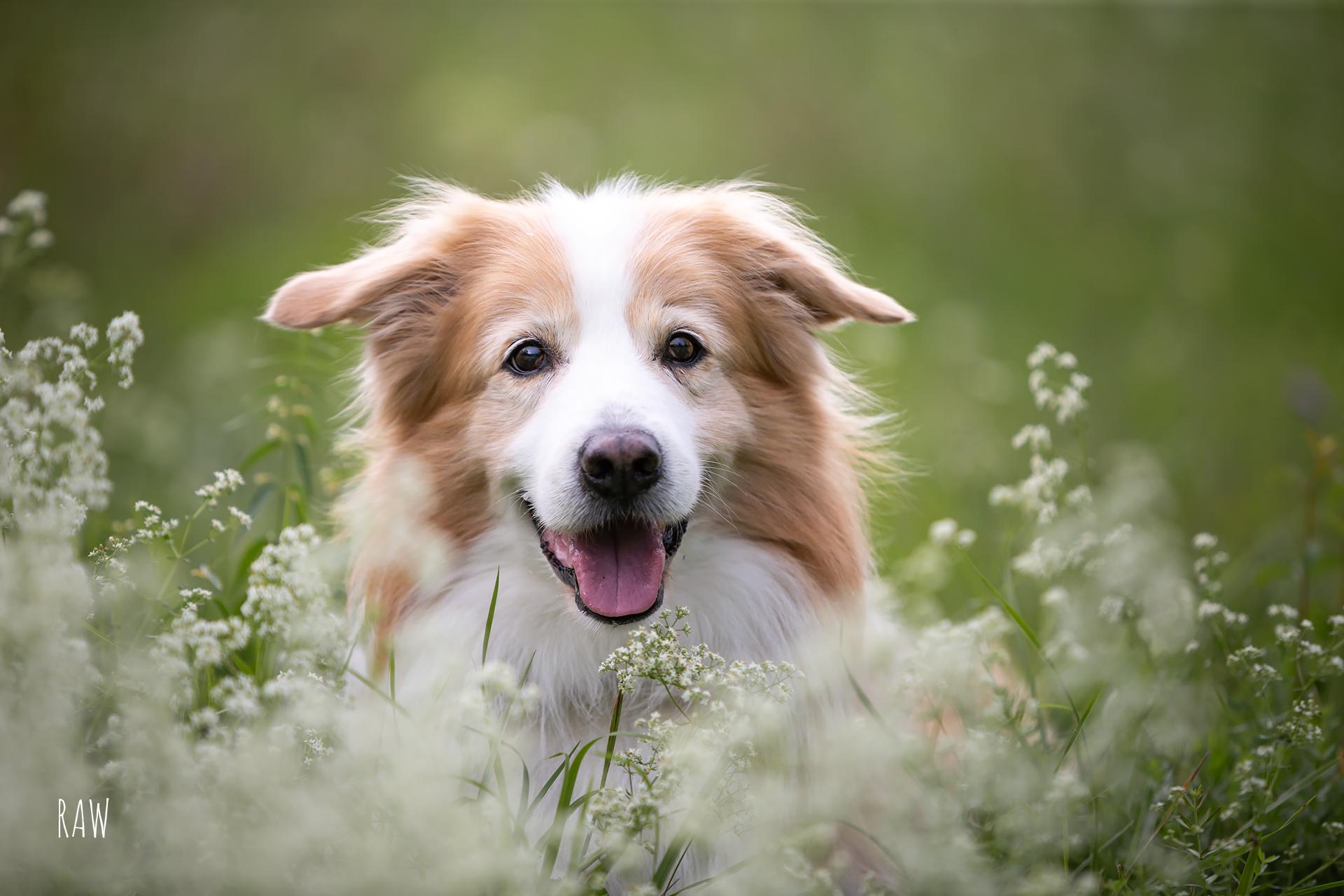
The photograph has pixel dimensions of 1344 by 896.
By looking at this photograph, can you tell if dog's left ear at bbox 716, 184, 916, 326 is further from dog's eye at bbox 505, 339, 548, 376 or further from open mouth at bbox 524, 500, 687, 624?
open mouth at bbox 524, 500, 687, 624

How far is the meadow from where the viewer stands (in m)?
2.17

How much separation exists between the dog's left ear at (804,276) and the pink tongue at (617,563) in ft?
3.18

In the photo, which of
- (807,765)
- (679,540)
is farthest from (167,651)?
(807,765)

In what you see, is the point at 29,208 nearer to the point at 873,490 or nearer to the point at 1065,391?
the point at 873,490

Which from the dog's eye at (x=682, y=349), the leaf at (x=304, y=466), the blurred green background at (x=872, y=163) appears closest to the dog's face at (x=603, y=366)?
the dog's eye at (x=682, y=349)

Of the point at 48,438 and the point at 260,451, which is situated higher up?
the point at 48,438

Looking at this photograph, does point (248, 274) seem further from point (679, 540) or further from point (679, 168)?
point (679, 540)

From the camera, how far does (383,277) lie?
11.0 ft

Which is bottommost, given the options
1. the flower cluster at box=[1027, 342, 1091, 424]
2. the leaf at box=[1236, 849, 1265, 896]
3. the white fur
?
the leaf at box=[1236, 849, 1265, 896]

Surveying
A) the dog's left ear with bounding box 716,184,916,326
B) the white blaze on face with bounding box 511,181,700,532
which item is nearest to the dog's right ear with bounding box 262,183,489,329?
the white blaze on face with bounding box 511,181,700,532

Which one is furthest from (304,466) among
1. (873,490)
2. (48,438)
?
(873,490)

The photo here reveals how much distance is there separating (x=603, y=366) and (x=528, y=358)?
265mm

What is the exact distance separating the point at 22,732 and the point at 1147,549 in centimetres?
304

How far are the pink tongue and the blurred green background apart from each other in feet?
8.85
